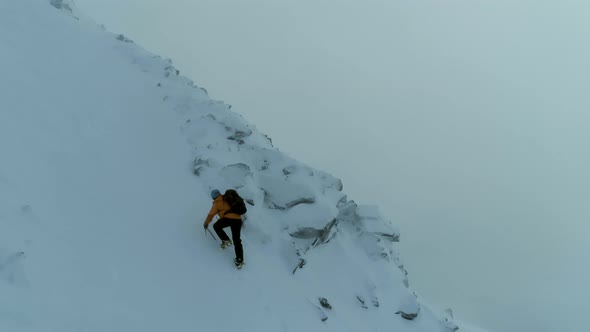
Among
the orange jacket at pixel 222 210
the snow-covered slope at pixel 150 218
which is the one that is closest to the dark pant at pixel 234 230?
the orange jacket at pixel 222 210

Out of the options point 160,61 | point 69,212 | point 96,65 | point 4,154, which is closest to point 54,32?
point 96,65

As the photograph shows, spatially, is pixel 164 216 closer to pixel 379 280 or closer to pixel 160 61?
pixel 379 280

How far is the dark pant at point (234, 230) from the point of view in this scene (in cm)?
1277

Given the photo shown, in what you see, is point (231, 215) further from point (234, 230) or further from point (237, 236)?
point (237, 236)

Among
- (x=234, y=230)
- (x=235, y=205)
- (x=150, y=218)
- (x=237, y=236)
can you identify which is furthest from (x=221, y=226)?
(x=150, y=218)

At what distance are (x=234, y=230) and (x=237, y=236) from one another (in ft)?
0.70

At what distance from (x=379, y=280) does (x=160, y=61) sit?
19699 mm

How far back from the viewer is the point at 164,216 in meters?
14.2

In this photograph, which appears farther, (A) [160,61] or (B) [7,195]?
(A) [160,61]

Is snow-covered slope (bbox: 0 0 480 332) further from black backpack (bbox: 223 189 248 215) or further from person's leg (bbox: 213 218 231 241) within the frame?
black backpack (bbox: 223 189 248 215)

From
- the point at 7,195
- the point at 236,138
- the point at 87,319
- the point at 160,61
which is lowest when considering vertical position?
the point at 87,319

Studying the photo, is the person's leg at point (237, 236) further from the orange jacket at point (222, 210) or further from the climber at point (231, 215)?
the orange jacket at point (222, 210)

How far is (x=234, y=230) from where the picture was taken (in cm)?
1282

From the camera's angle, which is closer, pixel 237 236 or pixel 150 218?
pixel 237 236
